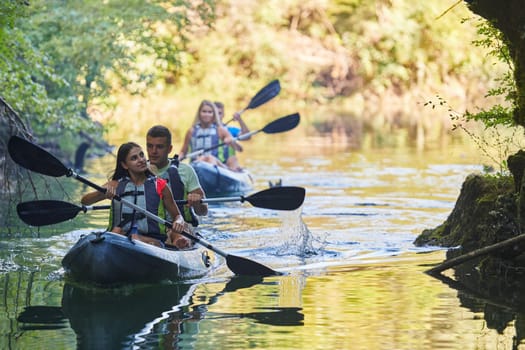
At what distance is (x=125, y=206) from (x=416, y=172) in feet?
33.3

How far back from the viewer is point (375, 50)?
42031 millimetres

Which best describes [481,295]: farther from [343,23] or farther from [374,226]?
[343,23]

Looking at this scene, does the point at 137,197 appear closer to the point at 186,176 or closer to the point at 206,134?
the point at 186,176

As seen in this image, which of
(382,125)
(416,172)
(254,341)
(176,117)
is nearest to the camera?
(254,341)

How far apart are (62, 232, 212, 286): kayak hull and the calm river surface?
3.7 inches

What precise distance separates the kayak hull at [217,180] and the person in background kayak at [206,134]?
20cm

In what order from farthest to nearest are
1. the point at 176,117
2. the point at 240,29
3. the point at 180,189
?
the point at 240,29, the point at 176,117, the point at 180,189

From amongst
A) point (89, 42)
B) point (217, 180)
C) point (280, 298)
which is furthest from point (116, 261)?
point (89, 42)

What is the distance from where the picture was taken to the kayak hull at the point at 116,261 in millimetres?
7934

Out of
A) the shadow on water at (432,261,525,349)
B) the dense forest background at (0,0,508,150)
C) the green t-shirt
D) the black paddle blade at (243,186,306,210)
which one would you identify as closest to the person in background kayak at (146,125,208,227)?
the green t-shirt

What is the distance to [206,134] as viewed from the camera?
50.7 feet

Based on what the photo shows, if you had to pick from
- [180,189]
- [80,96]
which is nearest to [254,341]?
[180,189]

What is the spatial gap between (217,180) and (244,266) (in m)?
6.50

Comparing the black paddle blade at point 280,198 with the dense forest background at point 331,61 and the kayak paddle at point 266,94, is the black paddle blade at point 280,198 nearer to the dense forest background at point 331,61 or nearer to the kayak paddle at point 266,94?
the kayak paddle at point 266,94
